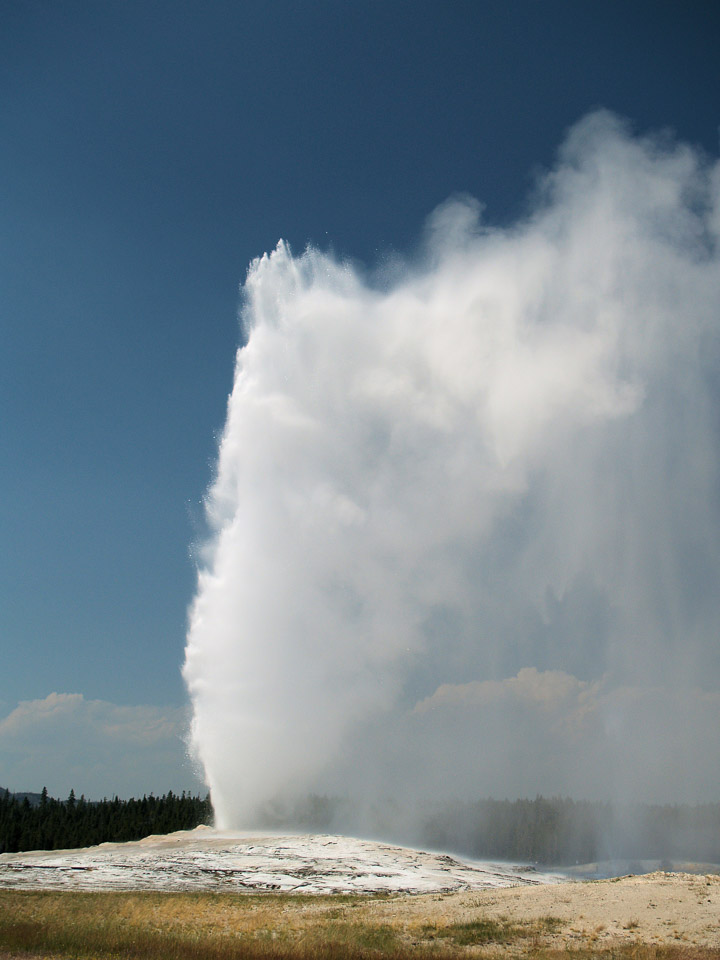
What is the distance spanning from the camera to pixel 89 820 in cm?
13150

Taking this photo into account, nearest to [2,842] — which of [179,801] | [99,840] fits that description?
[99,840]

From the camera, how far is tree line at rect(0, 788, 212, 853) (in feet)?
393

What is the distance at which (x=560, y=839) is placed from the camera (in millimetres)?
156125

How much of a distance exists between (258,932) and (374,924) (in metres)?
5.97

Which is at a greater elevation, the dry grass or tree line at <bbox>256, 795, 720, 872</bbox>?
the dry grass

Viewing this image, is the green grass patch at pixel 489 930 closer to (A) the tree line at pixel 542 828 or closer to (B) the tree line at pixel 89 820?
(A) the tree line at pixel 542 828

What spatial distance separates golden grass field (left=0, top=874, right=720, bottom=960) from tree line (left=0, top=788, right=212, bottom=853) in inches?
3697

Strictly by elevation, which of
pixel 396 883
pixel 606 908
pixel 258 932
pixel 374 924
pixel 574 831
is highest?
pixel 606 908

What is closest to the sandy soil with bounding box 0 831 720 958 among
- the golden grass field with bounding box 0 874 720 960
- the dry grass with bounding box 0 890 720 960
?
the golden grass field with bounding box 0 874 720 960

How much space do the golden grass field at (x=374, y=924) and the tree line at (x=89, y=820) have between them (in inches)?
3697

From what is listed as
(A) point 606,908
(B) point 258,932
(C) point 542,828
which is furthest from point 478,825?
→ (B) point 258,932

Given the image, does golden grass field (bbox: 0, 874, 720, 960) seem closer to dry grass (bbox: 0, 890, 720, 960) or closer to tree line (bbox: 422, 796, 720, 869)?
dry grass (bbox: 0, 890, 720, 960)

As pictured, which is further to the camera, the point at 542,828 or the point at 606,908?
the point at 542,828

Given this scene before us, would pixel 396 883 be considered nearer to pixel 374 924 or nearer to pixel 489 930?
pixel 374 924
